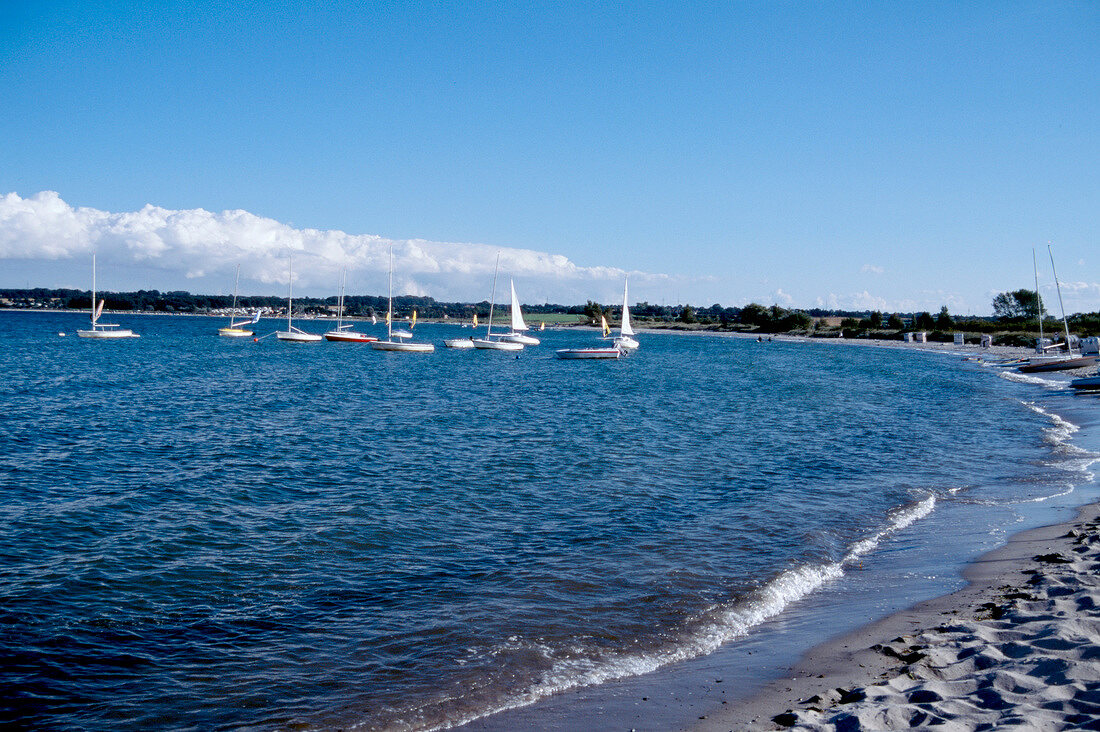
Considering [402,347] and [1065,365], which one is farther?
[402,347]

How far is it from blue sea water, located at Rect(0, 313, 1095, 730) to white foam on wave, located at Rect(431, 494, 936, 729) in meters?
0.04

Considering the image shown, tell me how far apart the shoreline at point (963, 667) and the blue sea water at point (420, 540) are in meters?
1.68

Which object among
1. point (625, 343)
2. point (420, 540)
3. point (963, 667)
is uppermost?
point (625, 343)

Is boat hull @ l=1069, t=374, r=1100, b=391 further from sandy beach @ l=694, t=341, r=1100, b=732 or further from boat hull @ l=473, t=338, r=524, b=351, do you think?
boat hull @ l=473, t=338, r=524, b=351

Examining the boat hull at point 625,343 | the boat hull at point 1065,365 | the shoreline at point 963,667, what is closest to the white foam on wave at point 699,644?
the shoreline at point 963,667

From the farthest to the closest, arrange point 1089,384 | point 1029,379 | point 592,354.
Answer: point 592,354 → point 1029,379 → point 1089,384

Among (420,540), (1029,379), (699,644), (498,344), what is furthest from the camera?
(498,344)

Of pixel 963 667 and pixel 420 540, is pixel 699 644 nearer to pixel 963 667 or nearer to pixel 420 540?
pixel 963 667

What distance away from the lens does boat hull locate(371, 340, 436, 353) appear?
99.0 meters

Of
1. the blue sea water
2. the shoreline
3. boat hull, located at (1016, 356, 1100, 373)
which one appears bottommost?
the blue sea water

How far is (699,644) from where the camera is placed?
32.7 feet

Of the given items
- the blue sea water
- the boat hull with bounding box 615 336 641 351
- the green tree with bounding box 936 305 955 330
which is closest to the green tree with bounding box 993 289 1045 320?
the green tree with bounding box 936 305 955 330

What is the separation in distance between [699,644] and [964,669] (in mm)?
3301

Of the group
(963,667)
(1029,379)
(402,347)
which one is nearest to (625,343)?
(402,347)
